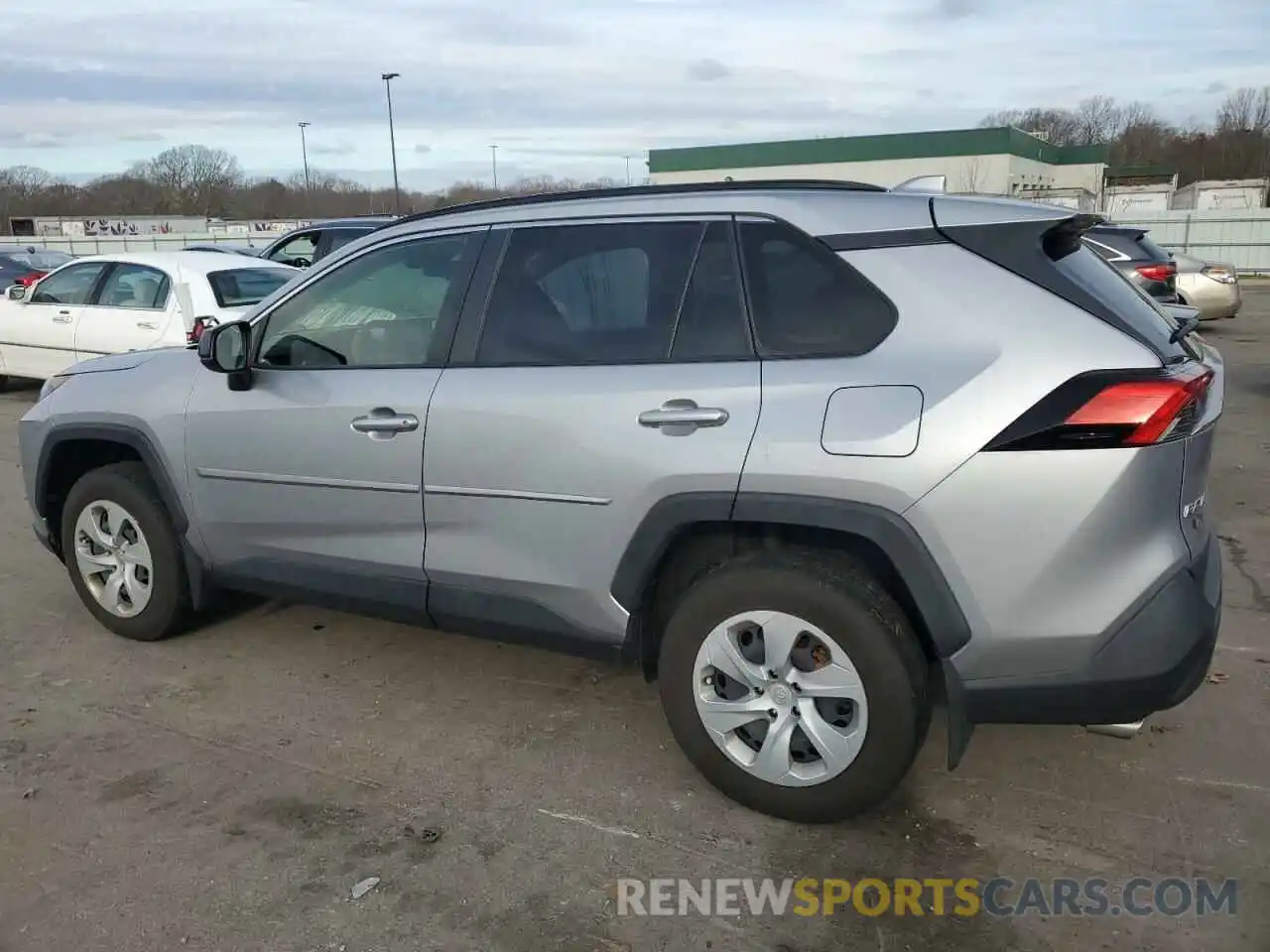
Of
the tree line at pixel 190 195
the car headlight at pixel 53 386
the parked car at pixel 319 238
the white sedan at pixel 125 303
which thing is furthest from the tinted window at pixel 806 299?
the tree line at pixel 190 195

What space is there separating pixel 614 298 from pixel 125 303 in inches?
308

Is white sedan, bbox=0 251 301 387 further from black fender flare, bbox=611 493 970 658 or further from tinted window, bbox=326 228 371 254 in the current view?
black fender flare, bbox=611 493 970 658

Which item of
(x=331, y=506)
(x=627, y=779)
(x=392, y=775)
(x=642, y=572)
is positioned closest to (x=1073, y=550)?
(x=642, y=572)

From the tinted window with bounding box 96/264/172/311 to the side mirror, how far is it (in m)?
5.96

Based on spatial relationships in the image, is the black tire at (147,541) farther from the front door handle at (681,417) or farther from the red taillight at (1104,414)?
the red taillight at (1104,414)

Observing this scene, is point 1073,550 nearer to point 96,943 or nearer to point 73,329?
point 96,943

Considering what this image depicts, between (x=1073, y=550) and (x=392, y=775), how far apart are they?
2.27m

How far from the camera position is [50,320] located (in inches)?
404

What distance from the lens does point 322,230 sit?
14.1m

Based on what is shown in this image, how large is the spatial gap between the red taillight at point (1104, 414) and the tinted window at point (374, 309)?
1998 millimetres

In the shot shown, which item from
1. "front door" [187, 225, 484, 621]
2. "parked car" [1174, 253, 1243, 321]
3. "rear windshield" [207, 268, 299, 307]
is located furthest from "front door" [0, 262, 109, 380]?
"parked car" [1174, 253, 1243, 321]

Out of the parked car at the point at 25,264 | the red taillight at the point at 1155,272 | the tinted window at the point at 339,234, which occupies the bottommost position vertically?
the red taillight at the point at 1155,272

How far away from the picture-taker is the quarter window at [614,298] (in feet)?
10.5

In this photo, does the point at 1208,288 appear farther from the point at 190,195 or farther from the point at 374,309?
the point at 190,195
